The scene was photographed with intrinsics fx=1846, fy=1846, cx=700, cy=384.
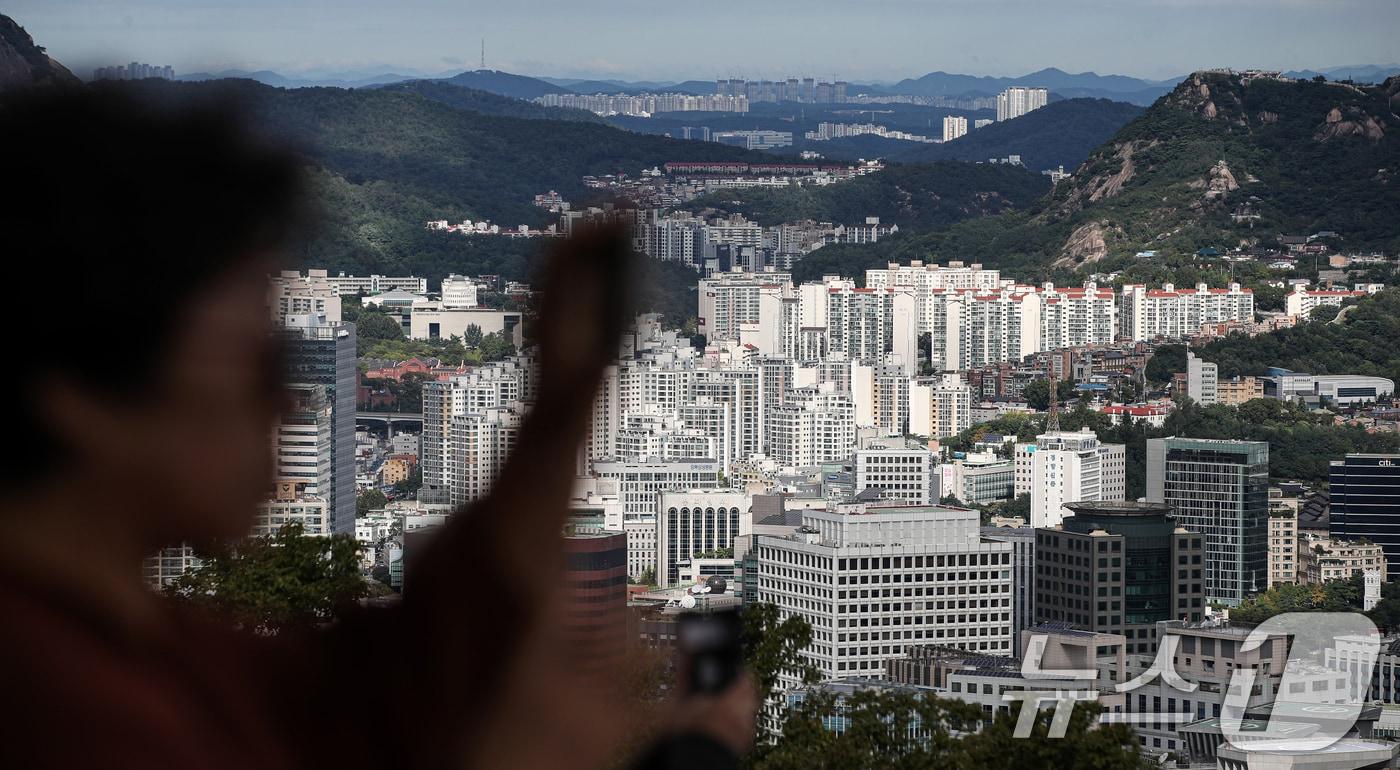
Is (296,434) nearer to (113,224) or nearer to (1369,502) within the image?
(113,224)

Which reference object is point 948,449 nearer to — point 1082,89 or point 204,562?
point 204,562

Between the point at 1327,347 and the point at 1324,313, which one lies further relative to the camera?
the point at 1324,313

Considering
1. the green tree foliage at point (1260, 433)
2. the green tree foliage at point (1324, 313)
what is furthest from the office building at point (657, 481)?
the green tree foliage at point (1324, 313)

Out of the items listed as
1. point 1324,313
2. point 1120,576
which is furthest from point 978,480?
point 1324,313

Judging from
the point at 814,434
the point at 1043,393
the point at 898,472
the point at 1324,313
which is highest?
the point at 1324,313

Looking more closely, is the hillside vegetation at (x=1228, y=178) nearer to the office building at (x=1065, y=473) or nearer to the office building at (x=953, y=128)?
the office building at (x=1065, y=473)

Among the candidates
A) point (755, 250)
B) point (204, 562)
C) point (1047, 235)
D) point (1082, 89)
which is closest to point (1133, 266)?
point (1047, 235)

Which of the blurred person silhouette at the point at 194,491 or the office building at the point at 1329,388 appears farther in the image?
the office building at the point at 1329,388
